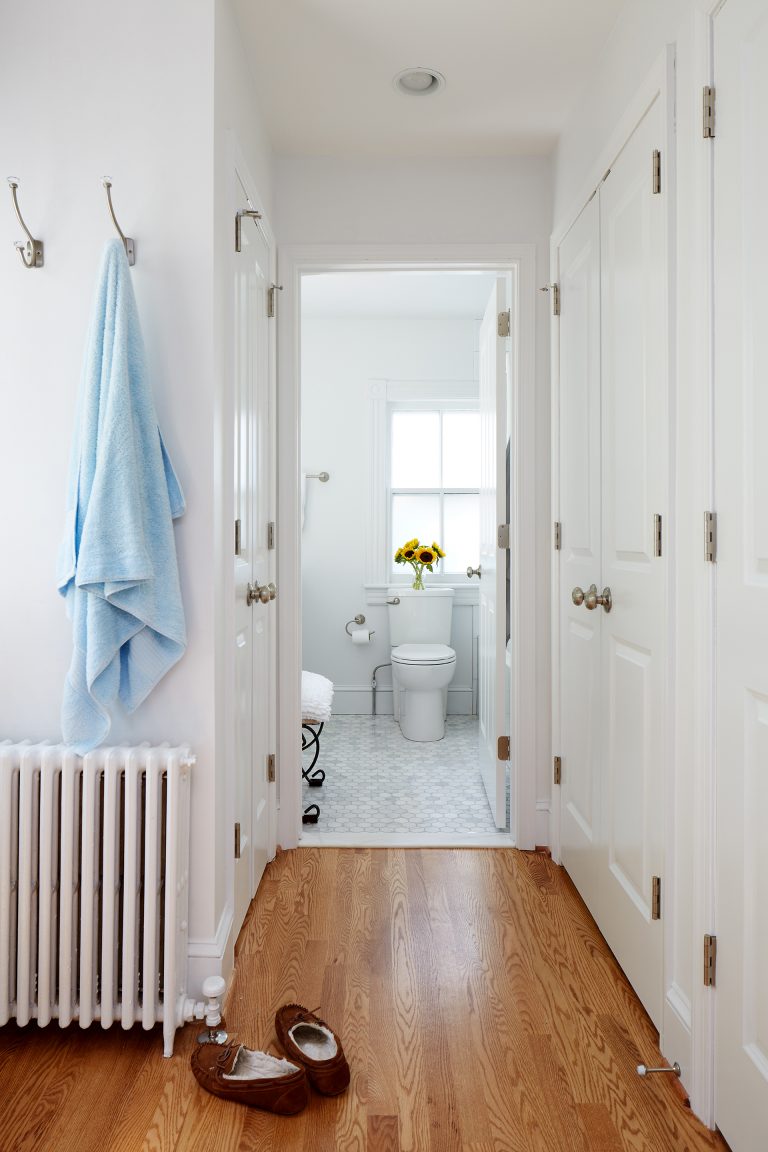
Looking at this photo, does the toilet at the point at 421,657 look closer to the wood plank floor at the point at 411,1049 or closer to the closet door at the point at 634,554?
the wood plank floor at the point at 411,1049

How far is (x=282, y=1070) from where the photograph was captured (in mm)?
1490

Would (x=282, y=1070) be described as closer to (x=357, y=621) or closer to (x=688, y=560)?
(x=688, y=560)

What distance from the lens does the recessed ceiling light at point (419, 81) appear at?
7.20 ft

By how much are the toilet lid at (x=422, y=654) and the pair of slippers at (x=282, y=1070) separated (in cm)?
244

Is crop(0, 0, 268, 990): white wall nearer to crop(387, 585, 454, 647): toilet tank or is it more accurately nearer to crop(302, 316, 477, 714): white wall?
crop(387, 585, 454, 647): toilet tank

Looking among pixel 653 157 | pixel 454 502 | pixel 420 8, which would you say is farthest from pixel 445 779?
pixel 420 8

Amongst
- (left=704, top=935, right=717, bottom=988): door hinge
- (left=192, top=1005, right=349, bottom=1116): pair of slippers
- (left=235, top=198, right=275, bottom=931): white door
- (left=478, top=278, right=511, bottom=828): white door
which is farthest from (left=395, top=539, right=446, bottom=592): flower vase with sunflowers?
(left=704, top=935, right=717, bottom=988): door hinge

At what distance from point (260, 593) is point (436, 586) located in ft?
8.39

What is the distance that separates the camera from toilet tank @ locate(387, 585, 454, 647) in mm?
4395

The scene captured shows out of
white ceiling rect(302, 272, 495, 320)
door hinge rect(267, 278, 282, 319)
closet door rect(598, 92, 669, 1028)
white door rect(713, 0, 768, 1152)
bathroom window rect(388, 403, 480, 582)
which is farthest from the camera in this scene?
bathroom window rect(388, 403, 480, 582)

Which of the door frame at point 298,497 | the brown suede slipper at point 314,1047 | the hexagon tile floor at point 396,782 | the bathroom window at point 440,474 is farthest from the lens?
the bathroom window at point 440,474

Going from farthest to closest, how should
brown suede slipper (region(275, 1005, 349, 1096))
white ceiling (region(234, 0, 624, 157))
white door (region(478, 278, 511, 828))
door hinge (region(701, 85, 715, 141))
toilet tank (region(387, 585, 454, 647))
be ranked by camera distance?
toilet tank (region(387, 585, 454, 647)) < white door (region(478, 278, 511, 828)) < white ceiling (region(234, 0, 624, 157)) < brown suede slipper (region(275, 1005, 349, 1096)) < door hinge (region(701, 85, 715, 141))

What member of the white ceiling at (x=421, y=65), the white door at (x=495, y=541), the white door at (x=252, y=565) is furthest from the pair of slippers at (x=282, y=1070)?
the white ceiling at (x=421, y=65)

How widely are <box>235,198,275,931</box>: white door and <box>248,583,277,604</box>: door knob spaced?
13 mm
